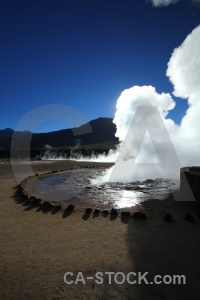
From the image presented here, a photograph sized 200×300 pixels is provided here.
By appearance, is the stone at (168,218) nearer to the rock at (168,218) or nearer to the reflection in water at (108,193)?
the rock at (168,218)

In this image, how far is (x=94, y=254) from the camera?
4.86 metres

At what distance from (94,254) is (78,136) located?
127835 mm

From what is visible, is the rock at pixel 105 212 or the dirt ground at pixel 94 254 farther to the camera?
the rock at pixel 105 212

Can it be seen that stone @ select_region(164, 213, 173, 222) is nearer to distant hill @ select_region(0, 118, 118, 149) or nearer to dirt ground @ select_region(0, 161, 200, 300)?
dirt ground @ select_region(0, 161, 200, 300)

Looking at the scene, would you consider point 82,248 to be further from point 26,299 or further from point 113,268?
point 26,299

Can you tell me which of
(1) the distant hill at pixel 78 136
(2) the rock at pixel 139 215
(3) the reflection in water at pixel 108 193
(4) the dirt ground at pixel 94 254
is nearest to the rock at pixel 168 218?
(4) the dirt ground at pixel 94 254

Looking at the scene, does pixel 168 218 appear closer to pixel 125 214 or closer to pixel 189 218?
pixel 189 218

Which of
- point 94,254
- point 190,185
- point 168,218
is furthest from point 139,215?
point 190,185

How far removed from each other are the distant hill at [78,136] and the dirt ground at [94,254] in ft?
366

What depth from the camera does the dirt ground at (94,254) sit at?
3.74 m

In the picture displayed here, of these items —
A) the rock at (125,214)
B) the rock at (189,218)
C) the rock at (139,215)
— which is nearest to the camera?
the rock at (189,218)

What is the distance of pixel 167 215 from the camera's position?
6.96 meters

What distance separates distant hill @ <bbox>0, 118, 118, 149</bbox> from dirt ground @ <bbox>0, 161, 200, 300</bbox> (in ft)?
366

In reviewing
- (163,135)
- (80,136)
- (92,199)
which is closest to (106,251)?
(92,199)
